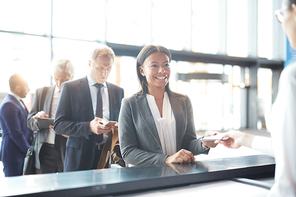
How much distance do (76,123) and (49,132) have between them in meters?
0.74

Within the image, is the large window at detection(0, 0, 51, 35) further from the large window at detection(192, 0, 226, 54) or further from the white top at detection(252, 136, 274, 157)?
the white top at detection(252, 136, 274, 157)

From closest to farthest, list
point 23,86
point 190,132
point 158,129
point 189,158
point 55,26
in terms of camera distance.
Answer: point 189,158 < point 158,129 < point 190,132 < point 23,86 < point 55,26

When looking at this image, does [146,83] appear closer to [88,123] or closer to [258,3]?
[88,123]

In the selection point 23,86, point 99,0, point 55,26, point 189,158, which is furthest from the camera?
point 99,0

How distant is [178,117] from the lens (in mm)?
1718

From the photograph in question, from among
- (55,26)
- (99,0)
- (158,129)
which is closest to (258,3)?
(99,0)

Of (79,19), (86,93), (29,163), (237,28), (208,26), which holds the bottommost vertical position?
(29,163)

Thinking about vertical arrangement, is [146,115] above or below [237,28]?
below

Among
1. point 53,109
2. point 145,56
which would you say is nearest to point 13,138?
point 53,109

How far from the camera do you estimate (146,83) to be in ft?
6.07

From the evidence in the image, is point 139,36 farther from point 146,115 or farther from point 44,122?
point 146,115

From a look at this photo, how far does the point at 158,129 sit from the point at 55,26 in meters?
6.04

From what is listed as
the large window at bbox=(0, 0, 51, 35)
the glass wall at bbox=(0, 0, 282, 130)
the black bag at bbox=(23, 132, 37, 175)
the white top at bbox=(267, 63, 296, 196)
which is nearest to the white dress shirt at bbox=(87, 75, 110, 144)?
the black bag at bbox=(23, 132, 37, 175)

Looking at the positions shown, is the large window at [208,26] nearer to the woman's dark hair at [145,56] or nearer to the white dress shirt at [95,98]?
the white dress shirt at [95,98]
